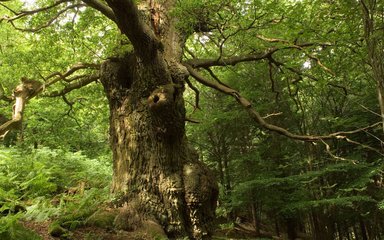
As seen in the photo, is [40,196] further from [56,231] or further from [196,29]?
[196,29]

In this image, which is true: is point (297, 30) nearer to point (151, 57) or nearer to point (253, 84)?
point (151, 57)

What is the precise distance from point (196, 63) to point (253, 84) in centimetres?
576

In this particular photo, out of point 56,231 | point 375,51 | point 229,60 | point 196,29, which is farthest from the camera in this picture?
point 196,29

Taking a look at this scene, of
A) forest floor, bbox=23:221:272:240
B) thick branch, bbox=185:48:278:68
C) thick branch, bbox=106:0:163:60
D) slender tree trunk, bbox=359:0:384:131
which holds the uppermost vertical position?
thick branch, bbox=185:48:278:68

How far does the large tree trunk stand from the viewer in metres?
5.84

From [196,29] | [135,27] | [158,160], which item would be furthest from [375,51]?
[196,29]

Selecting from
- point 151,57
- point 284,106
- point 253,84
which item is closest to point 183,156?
point 151,57

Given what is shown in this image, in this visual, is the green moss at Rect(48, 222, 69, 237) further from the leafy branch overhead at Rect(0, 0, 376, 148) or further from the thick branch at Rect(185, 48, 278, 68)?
the thick branch at Rect(185, 48, 278, 68)

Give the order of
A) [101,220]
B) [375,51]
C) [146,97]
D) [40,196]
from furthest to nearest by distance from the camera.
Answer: [146,97] → [40,196] → [101,220] → [375,51]

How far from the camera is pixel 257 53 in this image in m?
8.23

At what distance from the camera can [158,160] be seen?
6125 mm

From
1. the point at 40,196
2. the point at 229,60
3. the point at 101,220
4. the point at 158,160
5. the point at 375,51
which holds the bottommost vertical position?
the point at 101,220

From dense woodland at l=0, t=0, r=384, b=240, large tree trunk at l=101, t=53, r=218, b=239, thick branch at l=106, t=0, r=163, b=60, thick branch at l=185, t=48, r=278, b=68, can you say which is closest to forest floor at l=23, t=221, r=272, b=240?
dense woodland at l=0, t=0, r=384, b=240

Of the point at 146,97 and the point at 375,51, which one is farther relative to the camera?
the point at 146,97
